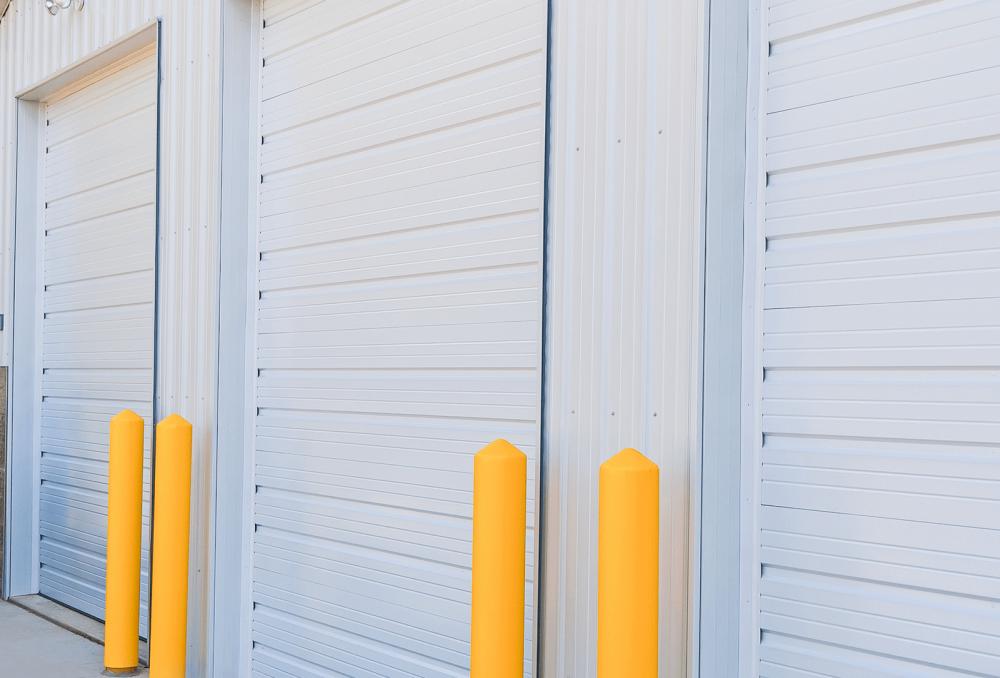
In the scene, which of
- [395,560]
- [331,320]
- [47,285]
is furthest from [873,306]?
[47,285]

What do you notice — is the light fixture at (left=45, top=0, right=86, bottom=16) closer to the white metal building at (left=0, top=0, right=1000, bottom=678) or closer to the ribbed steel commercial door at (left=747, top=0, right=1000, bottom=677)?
the white metal building at (left=0, top=0, right=1000, bottom=678)

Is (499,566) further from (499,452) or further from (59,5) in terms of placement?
(59,5)

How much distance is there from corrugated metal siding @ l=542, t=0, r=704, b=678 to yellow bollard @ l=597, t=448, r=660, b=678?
0.60 feet

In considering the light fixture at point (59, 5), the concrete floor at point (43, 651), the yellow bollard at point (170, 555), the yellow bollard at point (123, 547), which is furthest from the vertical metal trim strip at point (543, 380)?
the light fixture at point (59, 5)

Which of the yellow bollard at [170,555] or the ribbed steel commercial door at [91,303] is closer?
the yellow bollard at [170,555]

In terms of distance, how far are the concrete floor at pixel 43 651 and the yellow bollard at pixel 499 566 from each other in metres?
2.32

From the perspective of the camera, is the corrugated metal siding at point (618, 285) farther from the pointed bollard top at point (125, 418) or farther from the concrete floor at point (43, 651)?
the concrete floor at point (43, 651)

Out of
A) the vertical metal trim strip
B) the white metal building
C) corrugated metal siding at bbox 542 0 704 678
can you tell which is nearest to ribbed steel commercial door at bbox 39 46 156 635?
the white metal building

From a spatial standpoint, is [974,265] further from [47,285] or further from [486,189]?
[47,285]

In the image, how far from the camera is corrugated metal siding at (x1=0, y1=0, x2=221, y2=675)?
13.7ft

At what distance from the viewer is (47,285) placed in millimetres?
5906

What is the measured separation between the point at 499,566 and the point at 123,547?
221 centimetres

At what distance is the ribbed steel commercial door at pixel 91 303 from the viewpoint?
5043 mm

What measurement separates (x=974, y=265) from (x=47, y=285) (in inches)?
209
